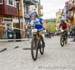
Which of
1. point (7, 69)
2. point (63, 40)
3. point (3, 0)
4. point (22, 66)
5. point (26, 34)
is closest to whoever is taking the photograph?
point (7, 69)

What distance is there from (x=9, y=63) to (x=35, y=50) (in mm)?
1445

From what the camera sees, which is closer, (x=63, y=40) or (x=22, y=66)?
(x=22, y=66)

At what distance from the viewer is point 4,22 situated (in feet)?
178

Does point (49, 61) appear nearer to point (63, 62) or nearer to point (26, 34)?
point (63, 62)

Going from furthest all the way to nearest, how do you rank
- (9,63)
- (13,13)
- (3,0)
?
(13,13), (3,0), (9,63)

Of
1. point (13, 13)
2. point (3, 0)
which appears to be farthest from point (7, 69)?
point (13, 13)

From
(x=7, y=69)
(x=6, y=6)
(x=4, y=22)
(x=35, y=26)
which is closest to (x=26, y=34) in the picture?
(x=4, y=22)

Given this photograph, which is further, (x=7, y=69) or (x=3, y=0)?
(x=3, y=0)

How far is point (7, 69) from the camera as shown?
464 inches

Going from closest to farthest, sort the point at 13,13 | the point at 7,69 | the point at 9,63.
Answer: the point at 7,69
the point at 9,63
the point at 13,13

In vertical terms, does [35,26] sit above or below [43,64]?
above

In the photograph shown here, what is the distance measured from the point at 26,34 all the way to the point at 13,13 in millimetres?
6853

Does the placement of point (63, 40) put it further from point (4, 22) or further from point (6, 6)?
point (4, 22)

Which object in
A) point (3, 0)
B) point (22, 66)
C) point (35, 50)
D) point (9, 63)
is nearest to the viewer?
point (22, 66)
